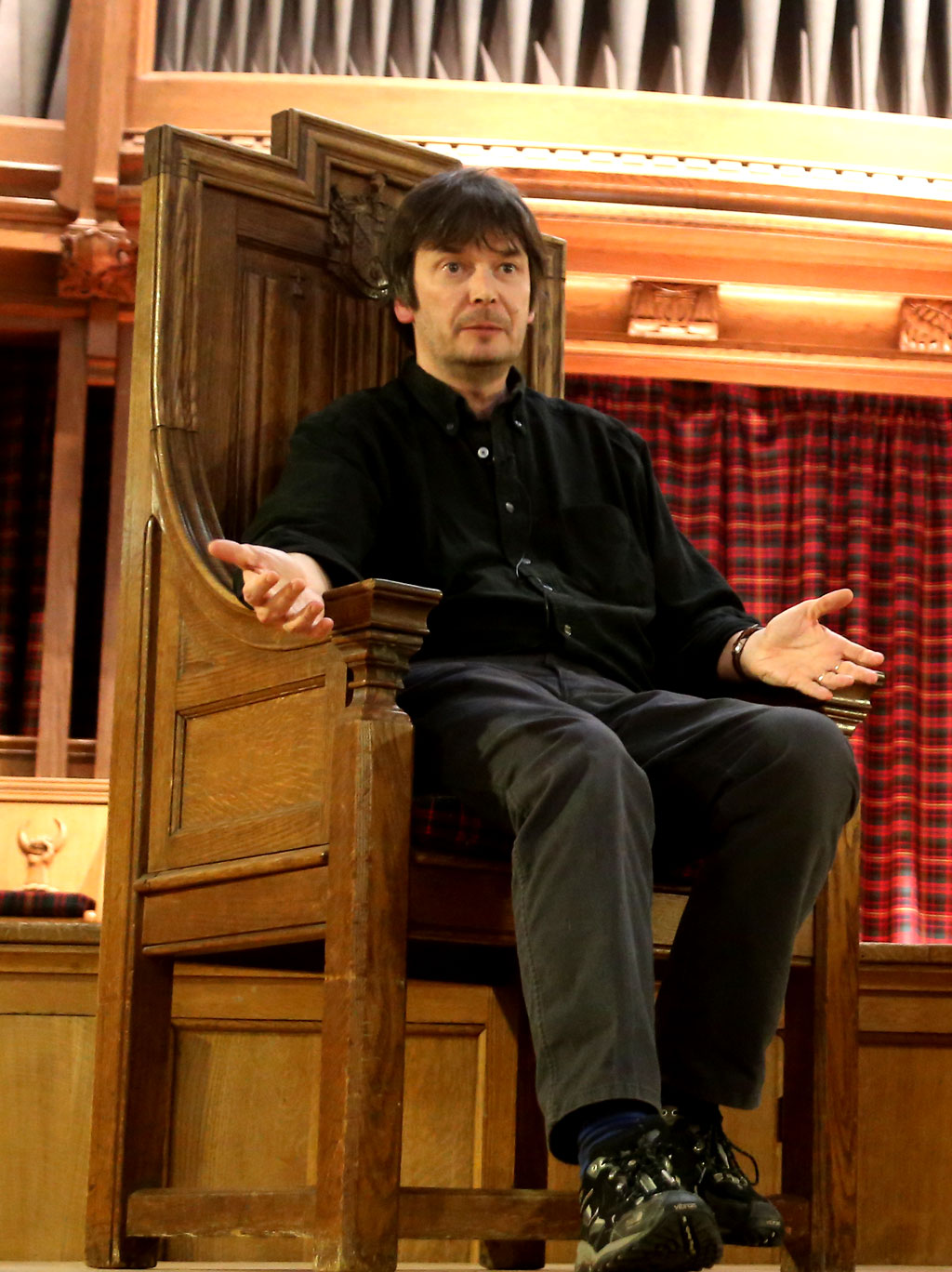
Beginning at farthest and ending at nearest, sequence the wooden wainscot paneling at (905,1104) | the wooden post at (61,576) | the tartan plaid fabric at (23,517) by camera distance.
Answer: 1. the tartan plaid fabric at (23,517)
2. the wooden post at (61,576)
3. the wooden wainscot paneling at (905,1104)

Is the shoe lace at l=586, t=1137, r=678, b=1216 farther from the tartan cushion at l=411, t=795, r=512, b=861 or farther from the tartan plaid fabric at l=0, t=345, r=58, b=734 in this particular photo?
the tartan plaid fabric at l=0, t=345, r=58, b=734

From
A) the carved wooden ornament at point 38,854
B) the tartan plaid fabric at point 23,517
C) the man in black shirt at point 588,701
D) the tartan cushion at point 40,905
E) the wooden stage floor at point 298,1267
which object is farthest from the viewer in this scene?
the tartan plaid fabric at point 23,517

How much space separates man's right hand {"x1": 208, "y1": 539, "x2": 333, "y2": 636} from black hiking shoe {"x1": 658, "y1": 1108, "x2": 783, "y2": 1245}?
53cm

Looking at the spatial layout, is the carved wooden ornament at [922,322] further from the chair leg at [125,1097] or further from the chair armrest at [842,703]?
the chair leg at [125,1097]

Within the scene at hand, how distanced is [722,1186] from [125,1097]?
2.14ft

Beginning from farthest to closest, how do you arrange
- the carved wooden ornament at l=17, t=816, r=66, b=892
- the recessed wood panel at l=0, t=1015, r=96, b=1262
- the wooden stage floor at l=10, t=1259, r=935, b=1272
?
the carved wooden ornament at l=17, t=816, r=66, b=892 → the recessed wood panel at l=0, t=1015, r=96, b=1262 → the wooden stage floor at l=10, t=1259, r=935, b=1272

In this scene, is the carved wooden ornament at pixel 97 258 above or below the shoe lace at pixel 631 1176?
above

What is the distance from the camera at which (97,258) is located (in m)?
3.61

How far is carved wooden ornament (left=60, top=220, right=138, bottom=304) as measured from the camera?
360cm

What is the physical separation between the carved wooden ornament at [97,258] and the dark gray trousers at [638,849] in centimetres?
199

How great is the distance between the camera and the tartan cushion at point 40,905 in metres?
2.60

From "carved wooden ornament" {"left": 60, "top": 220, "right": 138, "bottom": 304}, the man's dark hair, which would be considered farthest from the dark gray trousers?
"carved wooden ornament" {"left": 60, "top": 220, "right": 138, "bottom": 304}

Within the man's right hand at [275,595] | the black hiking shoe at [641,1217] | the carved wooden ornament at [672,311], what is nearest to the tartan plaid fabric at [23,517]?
the carved wooden ornament at [672,311]

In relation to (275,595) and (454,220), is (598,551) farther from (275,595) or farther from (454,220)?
(275,595)
